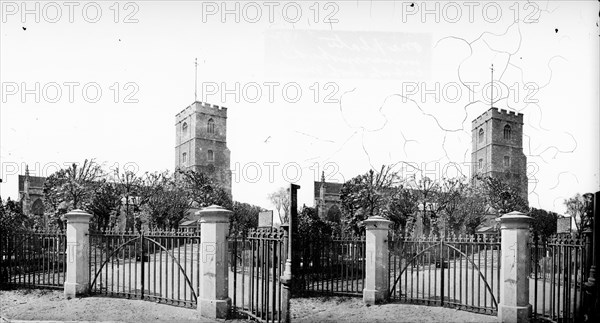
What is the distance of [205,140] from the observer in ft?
200

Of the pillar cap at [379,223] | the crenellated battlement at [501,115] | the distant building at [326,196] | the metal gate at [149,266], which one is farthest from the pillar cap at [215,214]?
the crenellated battlement at [501,115]

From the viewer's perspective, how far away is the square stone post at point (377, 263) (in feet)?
37.6

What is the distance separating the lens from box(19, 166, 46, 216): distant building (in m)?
52.1

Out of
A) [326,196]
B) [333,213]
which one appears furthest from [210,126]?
[333,213]

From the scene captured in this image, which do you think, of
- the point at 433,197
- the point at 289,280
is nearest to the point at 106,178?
the point at 433,197

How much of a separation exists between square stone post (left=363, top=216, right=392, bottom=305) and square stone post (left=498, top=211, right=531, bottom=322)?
9.31ft

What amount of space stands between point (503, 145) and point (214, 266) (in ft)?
173

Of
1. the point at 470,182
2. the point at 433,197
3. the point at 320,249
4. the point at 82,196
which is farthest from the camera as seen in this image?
the point at 470,182

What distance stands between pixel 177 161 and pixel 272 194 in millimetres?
20877

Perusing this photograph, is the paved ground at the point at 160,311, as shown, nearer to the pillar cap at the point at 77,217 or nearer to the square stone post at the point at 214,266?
the square stone post at the point at 214,266

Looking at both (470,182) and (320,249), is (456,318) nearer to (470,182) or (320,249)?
(320,249)

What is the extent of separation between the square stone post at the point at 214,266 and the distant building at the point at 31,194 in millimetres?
49504

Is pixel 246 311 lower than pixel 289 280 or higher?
lower

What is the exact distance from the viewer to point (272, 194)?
51438mm
